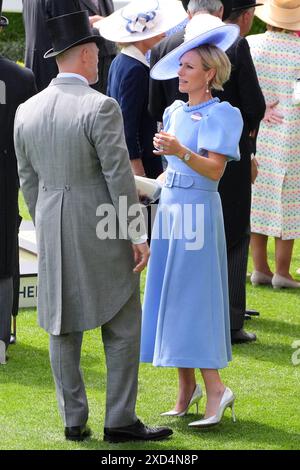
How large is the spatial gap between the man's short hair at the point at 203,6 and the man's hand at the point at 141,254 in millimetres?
1954

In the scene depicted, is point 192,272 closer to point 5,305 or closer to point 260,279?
point 5,305

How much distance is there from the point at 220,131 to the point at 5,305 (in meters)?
1.89

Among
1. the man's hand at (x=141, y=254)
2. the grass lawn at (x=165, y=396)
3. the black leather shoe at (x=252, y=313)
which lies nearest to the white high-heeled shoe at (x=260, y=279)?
the black leather shoe at (x=252, y=313)

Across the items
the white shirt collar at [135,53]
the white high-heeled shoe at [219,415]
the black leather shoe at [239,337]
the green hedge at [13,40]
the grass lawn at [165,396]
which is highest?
the white shirt collar at [135,53]

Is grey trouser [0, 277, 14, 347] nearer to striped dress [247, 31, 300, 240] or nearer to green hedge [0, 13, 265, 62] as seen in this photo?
striped dress [247, 31, 300, 240]

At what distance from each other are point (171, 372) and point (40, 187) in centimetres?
178

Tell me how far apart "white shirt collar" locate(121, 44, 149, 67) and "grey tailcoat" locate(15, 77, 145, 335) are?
2283 millimetres

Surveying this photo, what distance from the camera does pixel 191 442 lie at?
5242 millimetres

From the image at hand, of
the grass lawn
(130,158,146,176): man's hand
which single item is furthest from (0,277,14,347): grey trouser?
(130,158,146,176): man's hand

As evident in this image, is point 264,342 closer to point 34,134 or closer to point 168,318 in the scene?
point 168,318

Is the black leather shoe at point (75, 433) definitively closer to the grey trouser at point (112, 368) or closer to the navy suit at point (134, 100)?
the grey trouser at point (112, 368)

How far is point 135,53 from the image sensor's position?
7.30 metres

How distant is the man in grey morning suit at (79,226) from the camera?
15.9 ft

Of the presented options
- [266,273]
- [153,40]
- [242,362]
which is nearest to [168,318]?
[242,362]
